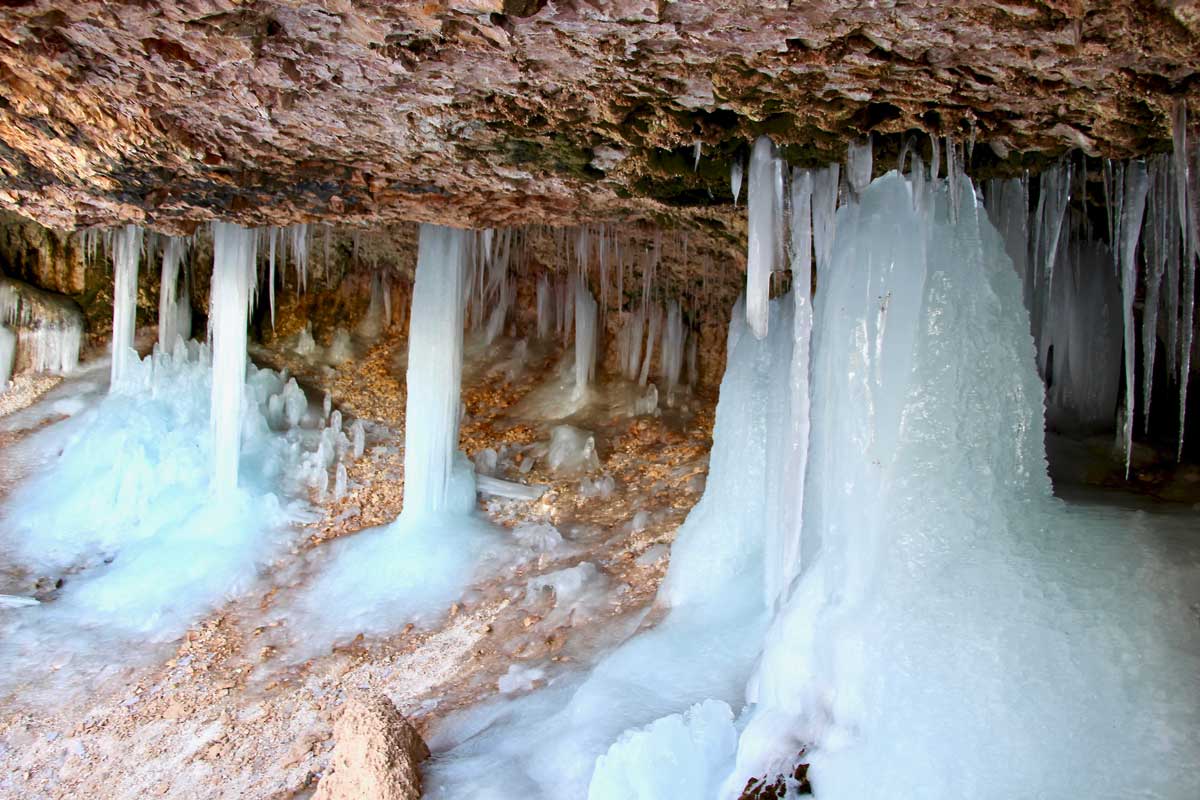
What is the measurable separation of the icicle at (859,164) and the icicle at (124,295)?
21.9 ft

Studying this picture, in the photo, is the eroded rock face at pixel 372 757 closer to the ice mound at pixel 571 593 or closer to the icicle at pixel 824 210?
the ice mound at pixel 571 593

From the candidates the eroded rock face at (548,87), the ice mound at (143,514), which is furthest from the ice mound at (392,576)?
the eroded rock face at (548,87)

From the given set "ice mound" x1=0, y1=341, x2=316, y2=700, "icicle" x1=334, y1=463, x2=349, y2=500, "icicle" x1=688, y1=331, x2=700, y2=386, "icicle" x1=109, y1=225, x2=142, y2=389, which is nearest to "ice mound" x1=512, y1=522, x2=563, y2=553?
"icicle" x1=334, y1=463, x2=349, y2=500

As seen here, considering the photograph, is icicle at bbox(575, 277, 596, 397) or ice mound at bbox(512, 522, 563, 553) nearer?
ice mound at bbox(512, 522, 563, 553)

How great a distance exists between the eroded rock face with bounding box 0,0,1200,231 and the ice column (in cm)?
210

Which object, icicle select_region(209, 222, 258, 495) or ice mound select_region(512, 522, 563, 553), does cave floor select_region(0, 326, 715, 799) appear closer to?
ice mound select_region(512, 522, 563, 553)

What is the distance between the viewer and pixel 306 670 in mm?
6129

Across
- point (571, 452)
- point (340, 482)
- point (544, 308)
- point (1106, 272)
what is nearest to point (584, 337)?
point (544, 308)

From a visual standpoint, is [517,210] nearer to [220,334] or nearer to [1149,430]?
[220,334]

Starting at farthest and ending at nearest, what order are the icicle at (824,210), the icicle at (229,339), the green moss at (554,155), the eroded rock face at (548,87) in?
the icicle at (229,339) → the green moss at (554,155) → the icicle at (824,210) → the eroded rock face at (548,87)

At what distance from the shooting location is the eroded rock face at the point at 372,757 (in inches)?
165

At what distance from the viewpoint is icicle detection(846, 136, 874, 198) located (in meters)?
3.97

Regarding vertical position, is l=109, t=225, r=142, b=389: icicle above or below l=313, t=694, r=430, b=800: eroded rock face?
above

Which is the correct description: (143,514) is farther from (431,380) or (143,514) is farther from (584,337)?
(584,337)
